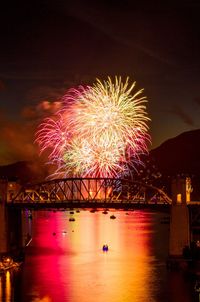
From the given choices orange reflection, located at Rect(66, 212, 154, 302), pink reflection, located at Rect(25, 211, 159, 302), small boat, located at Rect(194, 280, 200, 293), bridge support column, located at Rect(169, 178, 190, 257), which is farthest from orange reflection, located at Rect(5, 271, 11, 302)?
bridge support column, located at Rect(169, 178, 190, 257)

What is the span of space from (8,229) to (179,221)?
19.5 m

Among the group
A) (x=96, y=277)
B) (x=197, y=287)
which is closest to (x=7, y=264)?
(x=96, y=277)

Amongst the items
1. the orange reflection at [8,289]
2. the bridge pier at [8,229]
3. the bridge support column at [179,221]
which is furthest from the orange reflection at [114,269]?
the bridge pier at [8,229]

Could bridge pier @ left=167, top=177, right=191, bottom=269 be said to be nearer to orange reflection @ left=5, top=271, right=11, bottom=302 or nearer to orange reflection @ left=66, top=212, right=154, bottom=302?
orange reflection @ left=66, top=212, right=154, bottom=302

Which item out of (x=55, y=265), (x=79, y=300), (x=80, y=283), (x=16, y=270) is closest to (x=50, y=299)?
(x=79, y=300)

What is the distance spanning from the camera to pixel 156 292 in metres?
65.8

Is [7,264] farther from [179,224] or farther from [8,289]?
[179,224]

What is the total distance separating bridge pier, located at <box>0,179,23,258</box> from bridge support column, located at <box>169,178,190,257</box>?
17.8 m

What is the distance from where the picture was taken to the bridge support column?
257 feet

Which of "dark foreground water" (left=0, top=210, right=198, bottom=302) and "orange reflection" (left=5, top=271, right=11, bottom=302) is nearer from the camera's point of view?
"orange reflection" (left=5, top=271, right=11, bottom=302)

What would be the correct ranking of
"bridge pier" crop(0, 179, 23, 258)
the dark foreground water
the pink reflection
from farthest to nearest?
"bridge pier" crop(0, 179, 23, 258) < the pink reflection < the dark foreground water

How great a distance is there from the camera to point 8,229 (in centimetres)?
8594

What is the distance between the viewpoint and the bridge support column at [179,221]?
78312 millimetres

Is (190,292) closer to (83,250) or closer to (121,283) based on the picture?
(121,283)
